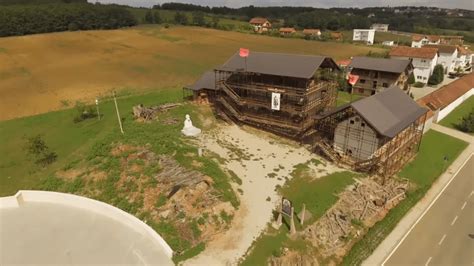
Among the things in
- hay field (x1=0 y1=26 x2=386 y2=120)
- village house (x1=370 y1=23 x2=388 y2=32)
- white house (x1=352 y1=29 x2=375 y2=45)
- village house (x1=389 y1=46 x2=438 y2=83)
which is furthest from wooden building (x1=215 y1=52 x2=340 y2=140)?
village house (x1=370 y1=23 x2=388 y2=32)

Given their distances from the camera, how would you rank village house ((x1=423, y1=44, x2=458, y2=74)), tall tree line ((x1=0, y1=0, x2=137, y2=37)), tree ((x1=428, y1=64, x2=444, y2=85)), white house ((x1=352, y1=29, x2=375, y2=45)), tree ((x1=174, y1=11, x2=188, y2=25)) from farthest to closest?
tree ((x1=174, y1=11, x2=188, y2=25)) < white house ((x1=352, y1=29, x2=375, y2=45)) < tall tree line ((x1=0, y1=0, x2=137, y2=37)) < village house ((x1=423, y1=44, x2=458, y2=74)) < tree ((x1=428, y1=64, x2=444, y2=85))

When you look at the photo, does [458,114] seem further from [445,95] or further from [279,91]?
[279,91]

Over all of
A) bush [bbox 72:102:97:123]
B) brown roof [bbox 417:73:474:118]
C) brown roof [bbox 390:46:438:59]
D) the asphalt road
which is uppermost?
brown roof [bbox 390:46:438:59]

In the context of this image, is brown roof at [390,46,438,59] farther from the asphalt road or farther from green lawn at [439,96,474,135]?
the asphalt road

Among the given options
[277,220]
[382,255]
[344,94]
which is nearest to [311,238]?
[277,220]

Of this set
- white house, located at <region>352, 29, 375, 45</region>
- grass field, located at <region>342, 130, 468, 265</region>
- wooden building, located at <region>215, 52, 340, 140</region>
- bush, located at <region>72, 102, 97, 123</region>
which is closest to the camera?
grass field, located at <region>342, 130, 468, 265</region>

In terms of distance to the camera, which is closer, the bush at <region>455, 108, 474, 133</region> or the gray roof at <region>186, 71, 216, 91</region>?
the bush at <region>455, 108, 474, 133</region>

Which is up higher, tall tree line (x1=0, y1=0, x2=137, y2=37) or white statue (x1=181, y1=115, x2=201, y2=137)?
tall tree line (x1=0, y1=0, x2=137, y2=37)
